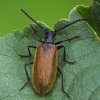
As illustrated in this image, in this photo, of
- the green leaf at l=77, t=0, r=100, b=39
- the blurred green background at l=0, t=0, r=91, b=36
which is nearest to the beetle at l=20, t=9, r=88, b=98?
the green leaf at l=77, t=0, r=100, b=39

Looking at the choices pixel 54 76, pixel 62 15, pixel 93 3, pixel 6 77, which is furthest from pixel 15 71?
pixel 62 15

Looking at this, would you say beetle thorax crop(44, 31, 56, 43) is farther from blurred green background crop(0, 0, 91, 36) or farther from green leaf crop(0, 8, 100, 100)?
blurred green background crop(0, 0, 91, 36)

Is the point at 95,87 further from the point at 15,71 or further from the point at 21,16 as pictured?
the point at 21,16

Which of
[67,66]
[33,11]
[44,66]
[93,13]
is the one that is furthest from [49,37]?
[33,11]

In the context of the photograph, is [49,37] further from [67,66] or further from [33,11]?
[33,11]

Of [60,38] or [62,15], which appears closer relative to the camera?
[60,38]

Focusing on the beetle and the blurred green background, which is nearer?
the beetle

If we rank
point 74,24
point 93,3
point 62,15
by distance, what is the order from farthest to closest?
point 62,15, point 74,24, point 93,3
